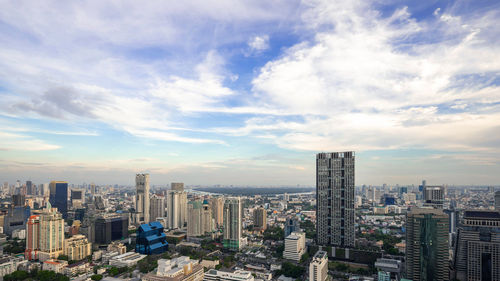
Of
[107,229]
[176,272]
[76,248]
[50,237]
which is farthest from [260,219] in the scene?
[50,237]

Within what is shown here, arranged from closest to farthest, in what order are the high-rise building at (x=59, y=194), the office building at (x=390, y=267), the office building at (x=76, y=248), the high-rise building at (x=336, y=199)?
the office building at (x=390, y=267)
the office building at (x=76, y=248)
the high-rise building at (x=336, y=199)
the high-rise building at (x=59, y=194)

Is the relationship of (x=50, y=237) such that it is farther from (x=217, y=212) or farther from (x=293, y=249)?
(x=217, y=212)

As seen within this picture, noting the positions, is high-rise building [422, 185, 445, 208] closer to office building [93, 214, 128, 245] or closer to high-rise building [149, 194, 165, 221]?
office building [93, 214, 128, 245]

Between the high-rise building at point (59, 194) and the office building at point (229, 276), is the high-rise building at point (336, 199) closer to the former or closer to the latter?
the office building at point (229, 276)

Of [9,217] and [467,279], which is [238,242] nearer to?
[467,279]

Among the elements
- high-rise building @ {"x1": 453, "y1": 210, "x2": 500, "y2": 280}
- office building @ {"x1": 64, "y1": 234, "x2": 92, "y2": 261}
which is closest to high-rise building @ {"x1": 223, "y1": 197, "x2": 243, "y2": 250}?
office building @ {"x1": 64, "y1": 234, "x2": 92, "y2": 261}

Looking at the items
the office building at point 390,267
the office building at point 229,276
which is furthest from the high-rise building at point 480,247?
the office building at point 229,276

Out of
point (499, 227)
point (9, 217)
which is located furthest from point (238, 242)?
point (9, 217)
